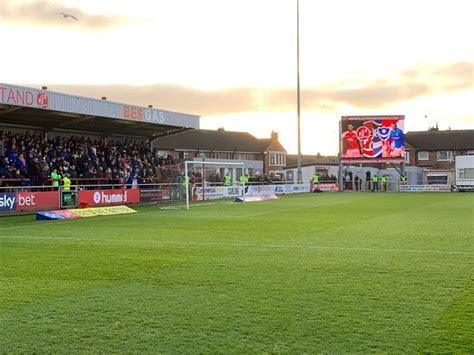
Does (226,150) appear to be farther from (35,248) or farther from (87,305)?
(87,305)

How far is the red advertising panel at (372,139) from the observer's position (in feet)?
176

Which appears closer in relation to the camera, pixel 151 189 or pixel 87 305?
pixel 87 305

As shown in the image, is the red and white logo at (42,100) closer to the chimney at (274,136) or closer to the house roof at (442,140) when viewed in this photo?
the house roof at (442,140)

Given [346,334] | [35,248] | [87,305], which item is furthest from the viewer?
[35,248]

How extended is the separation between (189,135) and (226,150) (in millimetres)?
6343

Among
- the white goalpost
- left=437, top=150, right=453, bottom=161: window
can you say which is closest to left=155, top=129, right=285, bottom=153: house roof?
left=437, top=150, right=453, bottom=161: window

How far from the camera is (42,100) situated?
27766 mm

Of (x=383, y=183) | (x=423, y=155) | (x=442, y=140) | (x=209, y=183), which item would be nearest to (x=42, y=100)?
(x=209, y=183)

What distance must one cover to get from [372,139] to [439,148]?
101 ft

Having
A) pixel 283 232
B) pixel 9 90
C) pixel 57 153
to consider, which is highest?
pixel 9 90

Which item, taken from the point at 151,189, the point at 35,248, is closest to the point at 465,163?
the point at 151,189

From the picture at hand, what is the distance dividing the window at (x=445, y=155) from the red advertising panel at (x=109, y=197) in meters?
61.2

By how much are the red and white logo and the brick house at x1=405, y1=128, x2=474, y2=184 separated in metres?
61.0

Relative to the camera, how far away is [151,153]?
41.1 m
